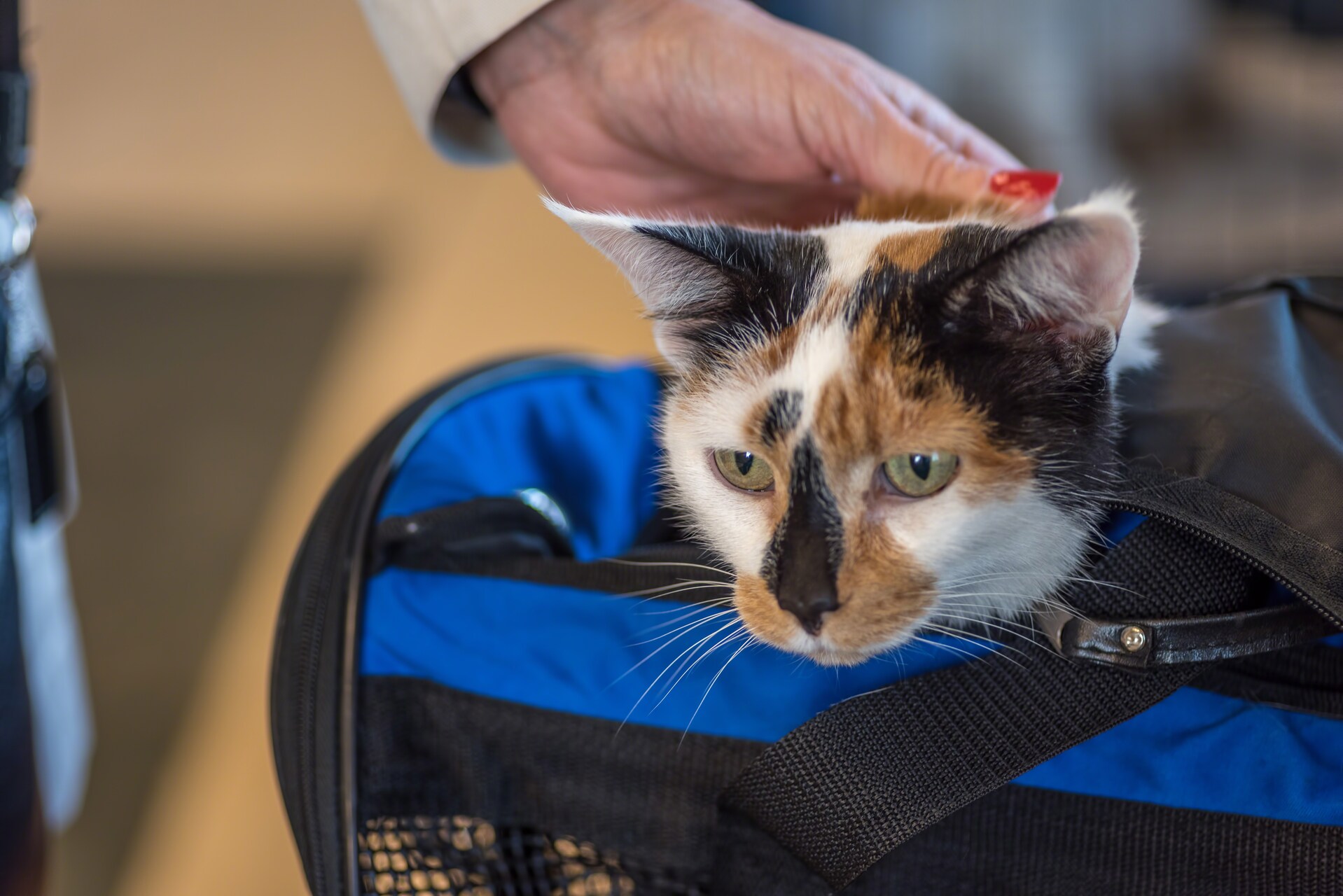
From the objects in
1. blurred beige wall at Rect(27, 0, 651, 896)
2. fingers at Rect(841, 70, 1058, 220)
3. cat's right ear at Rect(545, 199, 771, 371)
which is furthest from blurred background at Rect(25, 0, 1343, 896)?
cat's right ear at Rect(545, 199, 771, 371)

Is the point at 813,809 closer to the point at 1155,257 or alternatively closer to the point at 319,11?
the point at 1155,257

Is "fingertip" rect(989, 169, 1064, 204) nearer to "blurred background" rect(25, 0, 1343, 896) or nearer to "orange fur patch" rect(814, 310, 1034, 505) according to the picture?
"orange fur patch" rect(814, 310, 1034, 505)

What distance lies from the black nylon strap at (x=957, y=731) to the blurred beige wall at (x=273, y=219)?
1.12 m

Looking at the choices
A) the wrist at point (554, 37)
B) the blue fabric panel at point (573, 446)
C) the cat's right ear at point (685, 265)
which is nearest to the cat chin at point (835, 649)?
the cat's right ear at point (685, 265)

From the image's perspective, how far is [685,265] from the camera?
62cm

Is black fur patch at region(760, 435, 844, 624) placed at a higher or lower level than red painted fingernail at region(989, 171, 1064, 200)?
lower

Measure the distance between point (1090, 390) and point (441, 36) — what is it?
2.10ft

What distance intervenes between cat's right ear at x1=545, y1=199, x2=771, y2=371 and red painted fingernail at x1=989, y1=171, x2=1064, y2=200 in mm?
253

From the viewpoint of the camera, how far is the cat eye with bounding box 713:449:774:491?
0.64 meters

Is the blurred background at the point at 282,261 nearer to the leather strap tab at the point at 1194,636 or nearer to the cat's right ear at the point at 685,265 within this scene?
the cat's right ear at the point at 685,265

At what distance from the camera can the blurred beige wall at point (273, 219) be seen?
5.21 ft

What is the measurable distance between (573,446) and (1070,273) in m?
0.56

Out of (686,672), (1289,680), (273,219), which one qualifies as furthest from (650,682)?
(273,219)

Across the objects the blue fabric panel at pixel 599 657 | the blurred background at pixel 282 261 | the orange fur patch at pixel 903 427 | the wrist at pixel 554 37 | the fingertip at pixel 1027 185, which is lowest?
the blurred background at pixel 282 261
